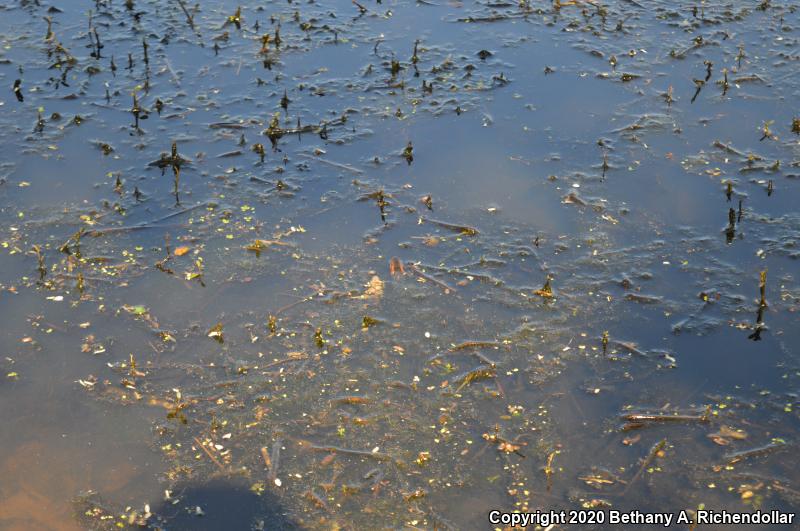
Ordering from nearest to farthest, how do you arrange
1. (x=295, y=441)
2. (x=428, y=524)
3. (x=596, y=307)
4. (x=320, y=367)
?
(x=428, y=524)
(x=295, y=441)
(x=320, y=367)
(x=596, y=307)

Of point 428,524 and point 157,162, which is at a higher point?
point 157,162

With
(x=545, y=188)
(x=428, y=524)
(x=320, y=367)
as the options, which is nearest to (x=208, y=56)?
(x=545, y=188)

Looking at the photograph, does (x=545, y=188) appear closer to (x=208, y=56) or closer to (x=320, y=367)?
(x=320, y=367)

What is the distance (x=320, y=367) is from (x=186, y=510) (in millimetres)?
1210

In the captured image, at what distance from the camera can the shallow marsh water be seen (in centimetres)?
480

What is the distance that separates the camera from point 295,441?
4953 mm

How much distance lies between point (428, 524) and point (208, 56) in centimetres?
566

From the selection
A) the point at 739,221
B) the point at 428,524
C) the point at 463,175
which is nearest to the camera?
the point at 428,524

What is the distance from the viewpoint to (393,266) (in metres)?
6.15

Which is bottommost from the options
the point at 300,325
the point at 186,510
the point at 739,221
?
the point at 186,510

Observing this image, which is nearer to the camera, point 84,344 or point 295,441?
point 295,441

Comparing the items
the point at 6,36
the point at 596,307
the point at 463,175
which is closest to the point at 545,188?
the point at 463,175

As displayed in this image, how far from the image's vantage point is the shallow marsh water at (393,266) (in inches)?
189

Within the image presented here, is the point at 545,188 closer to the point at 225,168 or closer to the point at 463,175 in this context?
the point at 463,175
